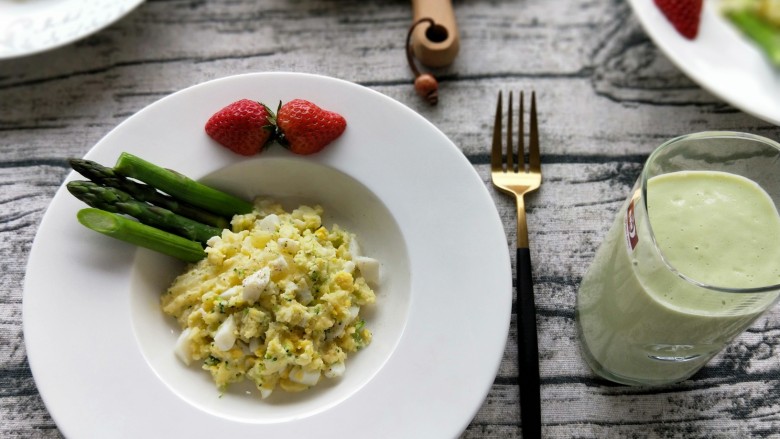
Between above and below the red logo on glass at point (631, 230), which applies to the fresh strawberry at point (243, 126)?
above

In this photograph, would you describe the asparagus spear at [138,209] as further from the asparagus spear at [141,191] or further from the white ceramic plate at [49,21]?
the white ceramic plate at [49,21]

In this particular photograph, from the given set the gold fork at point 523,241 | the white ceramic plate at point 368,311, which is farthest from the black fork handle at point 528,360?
the white ceramic plate at point 368,311

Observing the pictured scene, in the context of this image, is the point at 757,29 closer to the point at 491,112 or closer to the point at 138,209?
the point at 491,112

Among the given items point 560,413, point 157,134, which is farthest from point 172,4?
point 560,413

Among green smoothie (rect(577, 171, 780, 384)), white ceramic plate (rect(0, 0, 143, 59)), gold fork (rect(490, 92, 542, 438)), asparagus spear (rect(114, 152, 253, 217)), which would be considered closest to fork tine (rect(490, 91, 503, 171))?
gold fork (rect(490, 92, 542, 438))

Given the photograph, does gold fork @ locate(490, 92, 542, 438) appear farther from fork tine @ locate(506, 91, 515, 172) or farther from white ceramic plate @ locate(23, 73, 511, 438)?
white ceramic plate @ locate(23, 73, 511, 438)

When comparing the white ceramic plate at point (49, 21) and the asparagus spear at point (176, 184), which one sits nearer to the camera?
the asparagus spear at point (176, 184)

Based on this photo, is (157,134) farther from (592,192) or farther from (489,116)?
(592,192)
